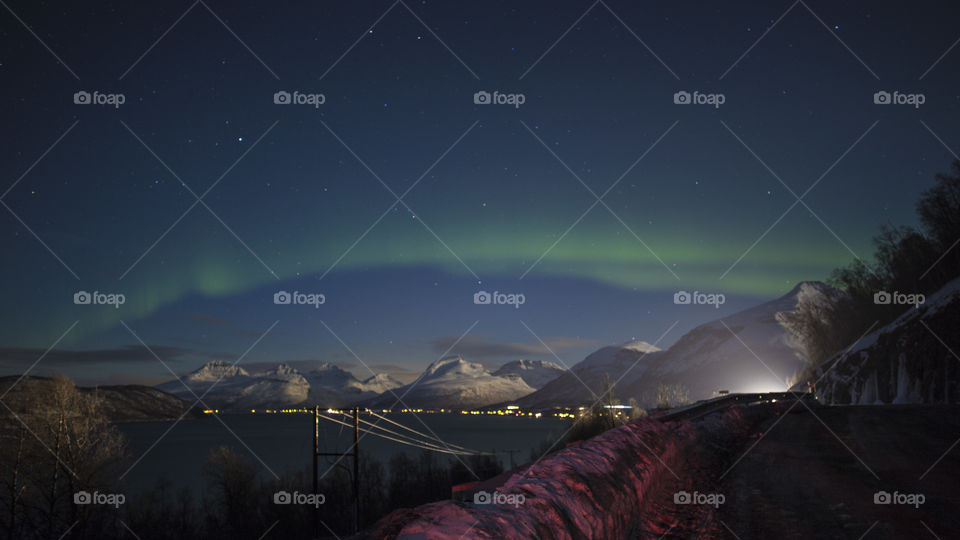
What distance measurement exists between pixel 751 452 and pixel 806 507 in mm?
6413

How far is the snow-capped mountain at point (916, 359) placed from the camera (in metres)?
45.5

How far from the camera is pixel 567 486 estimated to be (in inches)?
187

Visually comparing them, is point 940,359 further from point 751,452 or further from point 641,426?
point 641,426

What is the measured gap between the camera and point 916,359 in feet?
162

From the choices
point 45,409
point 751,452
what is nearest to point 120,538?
point 45,409
